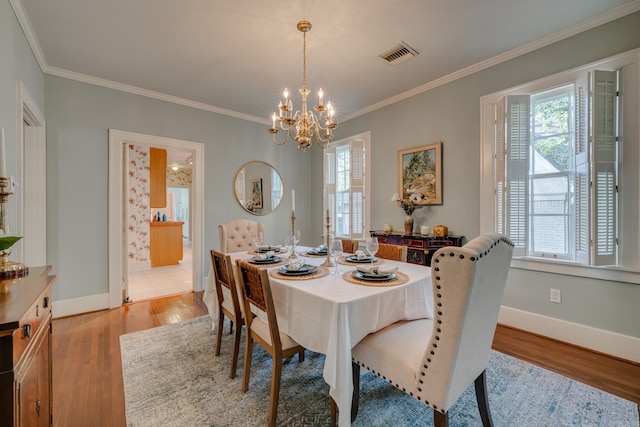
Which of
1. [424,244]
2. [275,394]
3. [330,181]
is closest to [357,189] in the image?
[330,181]

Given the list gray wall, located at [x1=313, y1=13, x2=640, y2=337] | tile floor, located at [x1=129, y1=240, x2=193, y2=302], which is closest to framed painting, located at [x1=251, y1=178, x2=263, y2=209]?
tile floor, located at [x1=129, y1=240, x2=193, y2=302]

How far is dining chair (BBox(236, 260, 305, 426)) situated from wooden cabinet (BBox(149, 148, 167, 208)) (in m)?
5.35

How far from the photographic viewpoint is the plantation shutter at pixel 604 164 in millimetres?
2250

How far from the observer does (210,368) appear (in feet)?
6.97

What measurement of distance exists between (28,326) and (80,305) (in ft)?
9.94

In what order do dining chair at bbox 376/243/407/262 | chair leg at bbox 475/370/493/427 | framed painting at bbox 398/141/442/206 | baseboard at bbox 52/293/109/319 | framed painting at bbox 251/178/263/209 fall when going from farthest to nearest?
framed painting at bbox 251/178/263/209, framed painting at bbox 398/141/442/206, baseboard at bbox 52/293/109/319, dining chair at bbox 376/243/407/262, chair leg at bbox 475/370/493/427

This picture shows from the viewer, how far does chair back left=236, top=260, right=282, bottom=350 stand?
151 cm

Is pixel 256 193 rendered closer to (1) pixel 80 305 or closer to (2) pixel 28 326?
(1) pixel 80 305

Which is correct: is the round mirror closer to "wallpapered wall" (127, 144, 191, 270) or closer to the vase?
the vase

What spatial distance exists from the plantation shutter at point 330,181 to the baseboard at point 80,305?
3189 millimetres

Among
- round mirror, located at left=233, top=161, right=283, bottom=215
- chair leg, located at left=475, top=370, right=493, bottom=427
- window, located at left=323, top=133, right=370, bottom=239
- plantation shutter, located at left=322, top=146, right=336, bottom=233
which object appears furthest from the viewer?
plantation shutter, located at left=322, top=146, right=336, bottom=233

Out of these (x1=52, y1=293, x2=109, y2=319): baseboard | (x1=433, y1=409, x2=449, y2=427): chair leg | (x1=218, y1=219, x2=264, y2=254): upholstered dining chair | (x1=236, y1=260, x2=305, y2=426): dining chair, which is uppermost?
(x1=218, y1=219, x2=264, y2=254): upholstered dining chair

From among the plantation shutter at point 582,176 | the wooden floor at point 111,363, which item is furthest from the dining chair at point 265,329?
the plantation shutter at point 582,176

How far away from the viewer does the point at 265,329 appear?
1.72m
